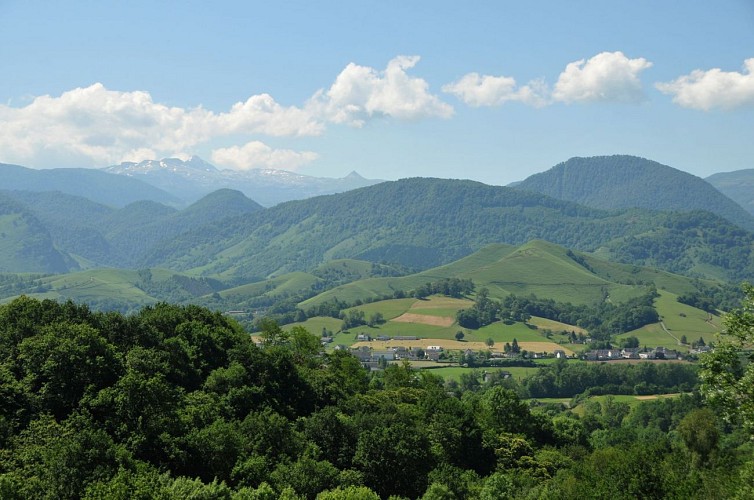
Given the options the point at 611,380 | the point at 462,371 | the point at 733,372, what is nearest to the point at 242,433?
the point at 733,372

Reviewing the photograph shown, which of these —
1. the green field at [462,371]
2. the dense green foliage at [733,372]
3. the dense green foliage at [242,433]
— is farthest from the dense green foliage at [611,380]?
the dense green foliage at [733,372]

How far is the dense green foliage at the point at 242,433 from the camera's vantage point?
48656mm

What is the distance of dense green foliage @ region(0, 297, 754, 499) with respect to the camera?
48656mm

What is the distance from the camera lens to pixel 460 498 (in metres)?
58.6

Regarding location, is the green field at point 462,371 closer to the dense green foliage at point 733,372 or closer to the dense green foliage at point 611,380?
the dense green foliage at point 611,380

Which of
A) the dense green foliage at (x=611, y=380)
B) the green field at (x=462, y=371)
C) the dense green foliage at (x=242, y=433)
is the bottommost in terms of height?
the green field at (x=462, y=371)

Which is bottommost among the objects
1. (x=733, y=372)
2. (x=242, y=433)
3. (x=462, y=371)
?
(x=462, y=371)

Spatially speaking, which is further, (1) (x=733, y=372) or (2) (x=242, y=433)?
(2) (x=242, y=433)

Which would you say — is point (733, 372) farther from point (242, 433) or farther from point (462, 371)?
point (462, 371)

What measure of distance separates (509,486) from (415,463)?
28.4 ft

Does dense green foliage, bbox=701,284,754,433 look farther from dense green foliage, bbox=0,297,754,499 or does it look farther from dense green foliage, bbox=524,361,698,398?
dense green foliage, bbox=524,361,698,398

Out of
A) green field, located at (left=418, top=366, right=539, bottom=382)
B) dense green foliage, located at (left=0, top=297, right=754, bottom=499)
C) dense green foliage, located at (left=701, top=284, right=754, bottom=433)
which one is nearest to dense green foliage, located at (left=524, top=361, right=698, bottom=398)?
green field, located at (left=418, top=366, right=539, bottom=382)

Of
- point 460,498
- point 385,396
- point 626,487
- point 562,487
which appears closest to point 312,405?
point 385,396

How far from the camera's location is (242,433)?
60.2m
